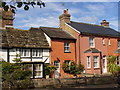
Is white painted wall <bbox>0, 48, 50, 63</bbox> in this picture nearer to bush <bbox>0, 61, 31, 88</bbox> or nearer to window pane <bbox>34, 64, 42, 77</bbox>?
window pane <bbox>34, 64, 42, 77</bbox>

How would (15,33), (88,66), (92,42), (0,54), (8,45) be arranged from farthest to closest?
(92,42), (88,66), (15,33), (8,45), (0,54)

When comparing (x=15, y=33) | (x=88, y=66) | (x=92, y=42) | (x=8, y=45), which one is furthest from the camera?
(x=92, y=42)

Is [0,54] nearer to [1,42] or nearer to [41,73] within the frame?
[1,42]

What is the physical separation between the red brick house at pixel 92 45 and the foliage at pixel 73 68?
6.97 ft

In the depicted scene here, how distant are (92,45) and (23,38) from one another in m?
11.0

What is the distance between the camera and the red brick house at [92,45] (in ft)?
79.1

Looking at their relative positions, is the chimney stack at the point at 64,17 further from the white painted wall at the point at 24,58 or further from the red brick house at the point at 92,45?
the white painted wall at the point at 24,58

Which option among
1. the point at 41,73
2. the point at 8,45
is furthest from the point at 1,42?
the point at 41,73

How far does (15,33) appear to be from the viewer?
21.6 m

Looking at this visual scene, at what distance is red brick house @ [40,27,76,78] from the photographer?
2223cm

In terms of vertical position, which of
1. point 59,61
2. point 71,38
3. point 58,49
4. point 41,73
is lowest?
point 41,73

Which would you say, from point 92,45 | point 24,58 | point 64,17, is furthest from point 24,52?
point 92,45

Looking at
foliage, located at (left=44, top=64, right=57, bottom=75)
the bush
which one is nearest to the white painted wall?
foliage, located at (left=44, top=64, right=57, bottom=75)

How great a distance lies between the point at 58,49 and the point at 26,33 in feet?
16.1
